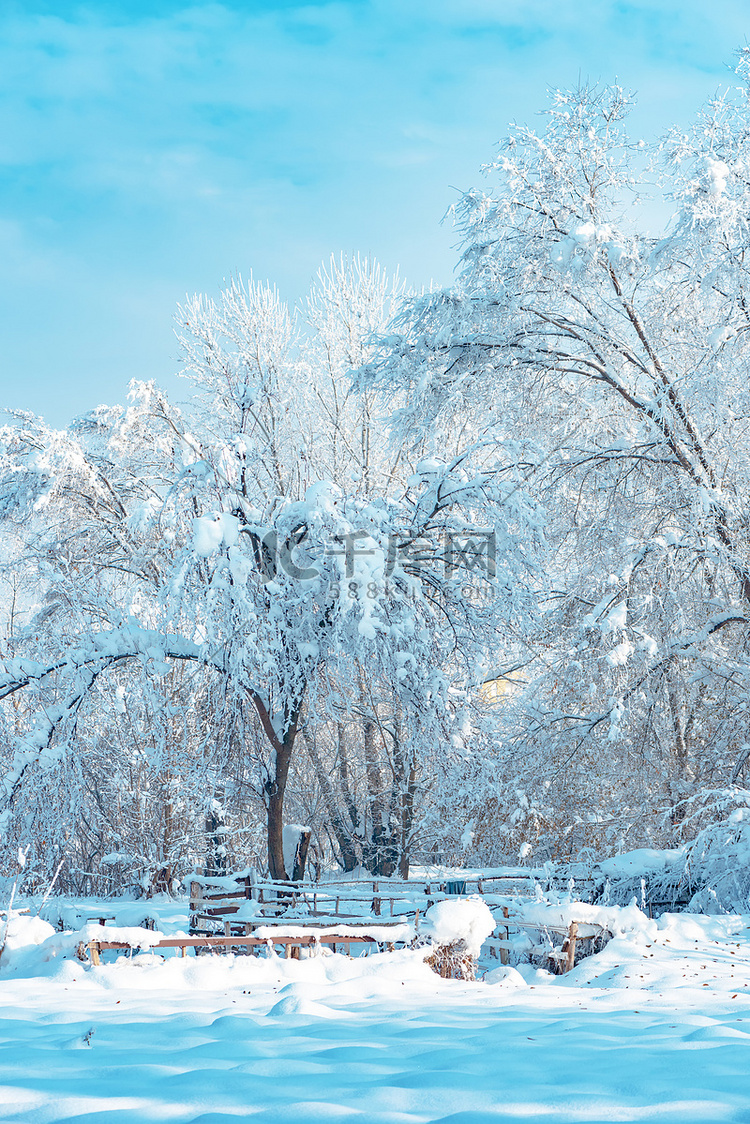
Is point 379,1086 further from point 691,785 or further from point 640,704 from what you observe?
point 691,785

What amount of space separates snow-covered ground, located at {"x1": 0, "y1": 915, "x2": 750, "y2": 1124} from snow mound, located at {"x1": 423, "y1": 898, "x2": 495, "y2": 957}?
1.08ft

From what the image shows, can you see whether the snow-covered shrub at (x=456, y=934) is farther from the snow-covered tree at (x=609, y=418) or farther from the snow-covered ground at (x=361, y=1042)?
the snow-covered tree at (x=609, y=418)

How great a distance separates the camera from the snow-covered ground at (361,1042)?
3.49m

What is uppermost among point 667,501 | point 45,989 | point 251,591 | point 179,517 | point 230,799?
point 667,501

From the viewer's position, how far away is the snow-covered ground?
3.49 metres

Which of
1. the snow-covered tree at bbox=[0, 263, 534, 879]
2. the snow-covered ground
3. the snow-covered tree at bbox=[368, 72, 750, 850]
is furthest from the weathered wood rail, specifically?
the snow-covered tree at bbox=[368, 72, 750, 850]

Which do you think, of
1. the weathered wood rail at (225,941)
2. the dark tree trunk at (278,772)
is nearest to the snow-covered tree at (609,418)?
the dark tree trunk at (278,772)

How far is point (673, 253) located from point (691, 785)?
26.1 ft

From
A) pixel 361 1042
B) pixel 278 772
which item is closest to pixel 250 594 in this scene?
pixel 278 772

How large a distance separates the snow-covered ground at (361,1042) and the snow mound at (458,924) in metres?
0.33

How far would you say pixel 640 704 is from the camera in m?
13.3

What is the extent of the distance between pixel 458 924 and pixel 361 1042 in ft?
10.2

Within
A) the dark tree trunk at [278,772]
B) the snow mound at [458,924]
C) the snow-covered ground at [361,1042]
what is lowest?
the snow-covered ground at [361,1042]

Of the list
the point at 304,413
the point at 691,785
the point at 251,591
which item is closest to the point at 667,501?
the point at 691,785
